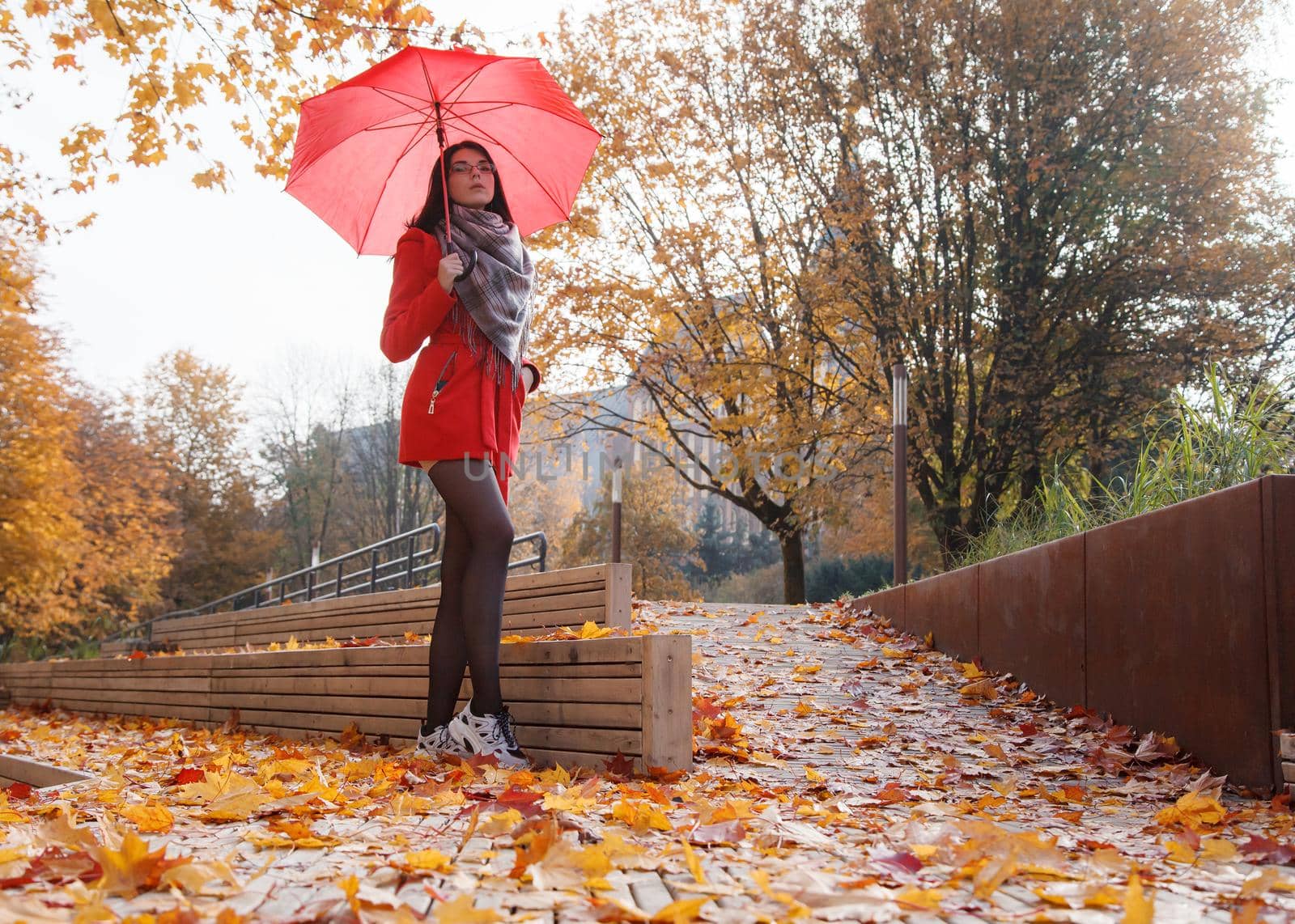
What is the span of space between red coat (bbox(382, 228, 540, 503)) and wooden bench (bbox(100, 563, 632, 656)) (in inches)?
69.2

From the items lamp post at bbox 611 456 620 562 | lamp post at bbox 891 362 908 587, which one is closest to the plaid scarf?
lamp post at bbox 891 362 908 587

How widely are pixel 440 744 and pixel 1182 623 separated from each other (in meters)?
2.54

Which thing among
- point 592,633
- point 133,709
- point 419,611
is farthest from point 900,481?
point 133,709

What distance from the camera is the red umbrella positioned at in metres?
3.64

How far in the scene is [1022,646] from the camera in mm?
5250

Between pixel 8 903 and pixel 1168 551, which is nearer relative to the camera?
pixel 8 903

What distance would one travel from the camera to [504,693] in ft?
12.5

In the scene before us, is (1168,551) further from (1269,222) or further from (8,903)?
(1269,222)

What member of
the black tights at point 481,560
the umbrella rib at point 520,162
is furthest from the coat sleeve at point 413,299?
the umbrella rib at point 520,162

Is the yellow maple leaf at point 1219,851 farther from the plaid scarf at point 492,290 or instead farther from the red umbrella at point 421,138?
the red umbrella at point 421,138

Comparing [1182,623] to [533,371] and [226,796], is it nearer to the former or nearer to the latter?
[533,371]

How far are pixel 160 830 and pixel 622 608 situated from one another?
2885mm

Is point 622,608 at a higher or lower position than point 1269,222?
lower

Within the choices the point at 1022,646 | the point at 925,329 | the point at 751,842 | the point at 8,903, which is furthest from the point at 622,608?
the point at 925,329
